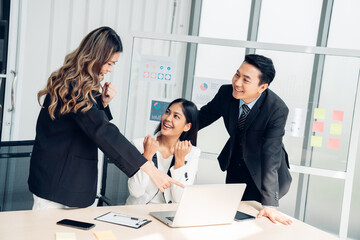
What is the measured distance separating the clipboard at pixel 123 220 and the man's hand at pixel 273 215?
2.08 ft

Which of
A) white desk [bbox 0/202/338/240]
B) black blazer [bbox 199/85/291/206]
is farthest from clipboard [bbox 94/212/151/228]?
black blazer [bbox 199/85/291/206]

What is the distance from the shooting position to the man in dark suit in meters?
2.14

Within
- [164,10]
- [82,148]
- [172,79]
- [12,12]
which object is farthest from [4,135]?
[164,10]

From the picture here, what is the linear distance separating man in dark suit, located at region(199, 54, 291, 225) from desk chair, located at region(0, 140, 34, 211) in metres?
1.15

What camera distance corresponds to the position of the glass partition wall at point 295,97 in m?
2.86

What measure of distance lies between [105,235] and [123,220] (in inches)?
7.9

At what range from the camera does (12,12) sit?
298 cm

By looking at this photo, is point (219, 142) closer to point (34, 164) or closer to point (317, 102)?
point (317, 102)

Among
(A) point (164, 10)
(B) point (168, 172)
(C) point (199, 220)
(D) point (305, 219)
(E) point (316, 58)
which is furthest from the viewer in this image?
(A) point (164, 10)

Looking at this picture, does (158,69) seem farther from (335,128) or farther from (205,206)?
(205,206)

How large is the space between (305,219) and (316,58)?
4.06 feet

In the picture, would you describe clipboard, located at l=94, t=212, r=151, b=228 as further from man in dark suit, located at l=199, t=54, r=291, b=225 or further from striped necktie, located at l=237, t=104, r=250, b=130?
striped necktie, located at l=237, t=104, r=250, b=130

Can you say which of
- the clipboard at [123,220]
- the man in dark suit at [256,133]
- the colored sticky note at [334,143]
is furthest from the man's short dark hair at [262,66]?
the clipboard at [123,220]

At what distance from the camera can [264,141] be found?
221cm
